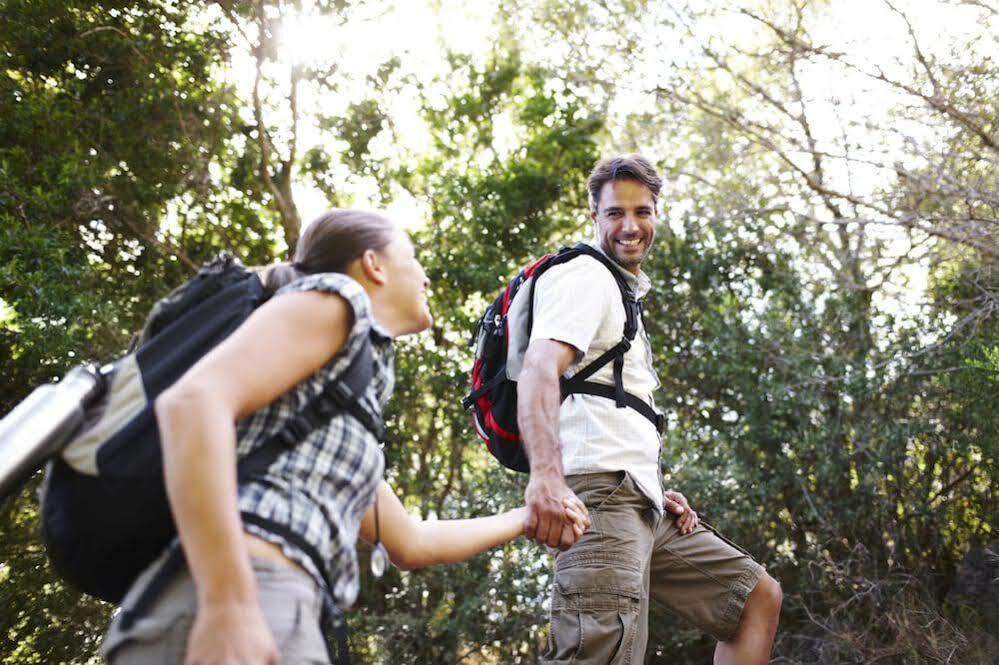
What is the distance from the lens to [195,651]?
138 centimetres

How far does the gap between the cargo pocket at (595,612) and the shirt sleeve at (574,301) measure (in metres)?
0.64

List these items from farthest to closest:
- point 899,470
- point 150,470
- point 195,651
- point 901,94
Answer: point 899,470 < point 901,94 < point 150,470 < point 195,651

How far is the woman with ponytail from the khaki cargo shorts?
1228 millimetres

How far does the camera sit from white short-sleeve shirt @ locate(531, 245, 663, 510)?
2.95 metres

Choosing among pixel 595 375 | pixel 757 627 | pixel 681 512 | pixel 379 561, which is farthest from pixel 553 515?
pixel 757 627

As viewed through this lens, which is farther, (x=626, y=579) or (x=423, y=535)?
(x=626, y=579)

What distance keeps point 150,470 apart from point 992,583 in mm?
5684

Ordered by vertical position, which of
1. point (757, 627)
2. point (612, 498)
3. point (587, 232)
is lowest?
point (757, 627)

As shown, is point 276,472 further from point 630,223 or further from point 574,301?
point 630,223

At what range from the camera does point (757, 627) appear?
3221 millimetres

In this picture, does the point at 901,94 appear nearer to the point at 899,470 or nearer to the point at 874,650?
the point at 899,470

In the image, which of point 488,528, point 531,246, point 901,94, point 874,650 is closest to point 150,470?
point 488,528

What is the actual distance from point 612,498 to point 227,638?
1.72 m

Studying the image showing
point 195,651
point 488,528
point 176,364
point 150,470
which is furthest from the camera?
point 488,528
